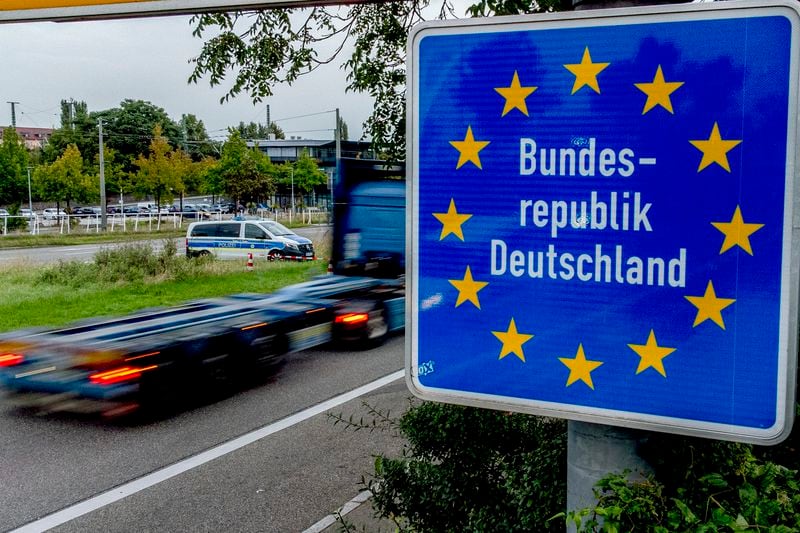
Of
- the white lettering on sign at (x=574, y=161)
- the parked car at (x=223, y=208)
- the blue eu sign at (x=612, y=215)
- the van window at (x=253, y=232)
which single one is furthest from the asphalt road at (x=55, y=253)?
the white lettering on sign at (x=574, y=161)

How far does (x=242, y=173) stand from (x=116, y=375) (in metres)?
3.03

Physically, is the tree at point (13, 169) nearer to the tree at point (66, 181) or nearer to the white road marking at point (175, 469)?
the tree at point (66, 181)

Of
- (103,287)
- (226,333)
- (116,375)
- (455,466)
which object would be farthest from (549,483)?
(103,287)

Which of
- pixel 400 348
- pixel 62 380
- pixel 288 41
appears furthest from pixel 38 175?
pixel 288 41

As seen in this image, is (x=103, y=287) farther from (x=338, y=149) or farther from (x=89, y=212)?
(x=338, y=149)

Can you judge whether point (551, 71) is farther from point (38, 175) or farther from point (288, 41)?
point (38, 175)

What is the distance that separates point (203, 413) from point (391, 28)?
541 cm

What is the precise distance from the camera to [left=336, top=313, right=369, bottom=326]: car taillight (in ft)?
36.0

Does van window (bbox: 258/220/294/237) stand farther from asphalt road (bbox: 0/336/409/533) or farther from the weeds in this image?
asphalt road (bbox: 0/336/409/533)

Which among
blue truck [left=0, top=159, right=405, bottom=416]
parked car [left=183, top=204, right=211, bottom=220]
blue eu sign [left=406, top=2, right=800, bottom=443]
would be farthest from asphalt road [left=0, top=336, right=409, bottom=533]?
blue eu sign [left=406, top=2, right=800, bottom=443]

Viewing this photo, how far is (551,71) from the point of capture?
1314 mm

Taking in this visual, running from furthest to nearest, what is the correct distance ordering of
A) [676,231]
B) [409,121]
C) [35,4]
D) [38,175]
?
[38,175] → [35,4] → [409,121] → [676,231]

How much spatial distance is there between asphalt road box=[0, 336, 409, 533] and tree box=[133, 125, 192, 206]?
107 inches

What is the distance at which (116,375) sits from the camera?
7.46 meters
